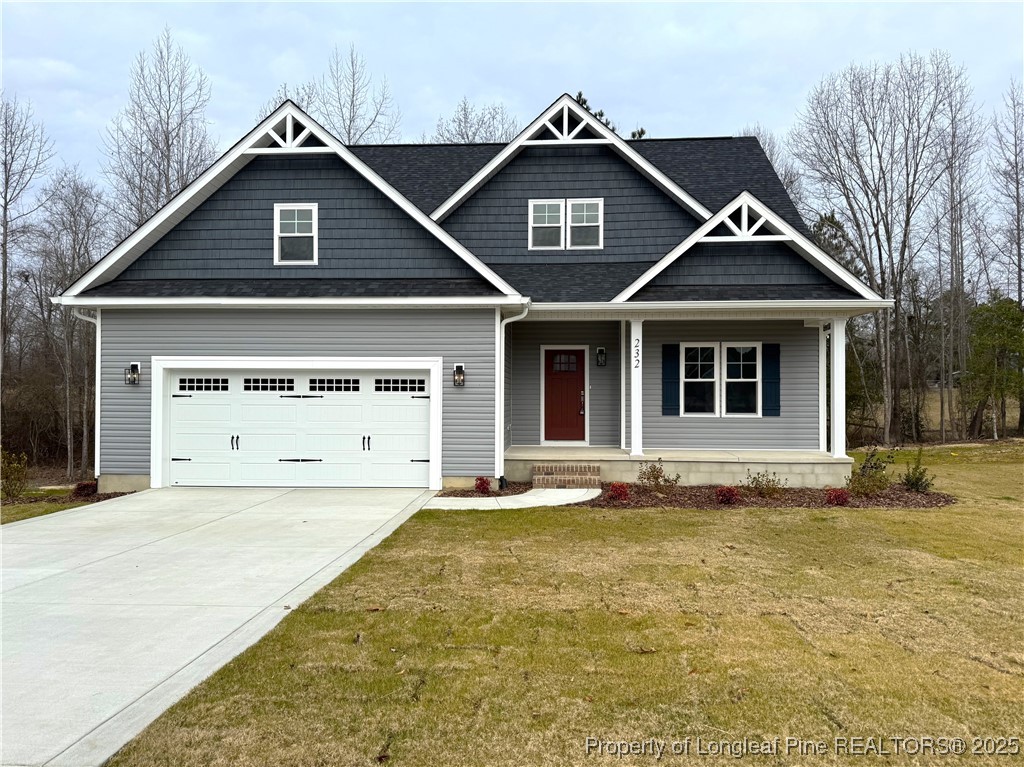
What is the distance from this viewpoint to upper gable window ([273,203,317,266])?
12203mm

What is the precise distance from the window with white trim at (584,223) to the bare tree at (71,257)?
1858 centimetres

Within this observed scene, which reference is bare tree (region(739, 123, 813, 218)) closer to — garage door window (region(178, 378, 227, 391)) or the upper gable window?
A: the upper gable window

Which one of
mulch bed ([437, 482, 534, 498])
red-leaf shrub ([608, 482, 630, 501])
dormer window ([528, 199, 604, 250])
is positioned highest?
dormer window ([528, 199, 604, 250])

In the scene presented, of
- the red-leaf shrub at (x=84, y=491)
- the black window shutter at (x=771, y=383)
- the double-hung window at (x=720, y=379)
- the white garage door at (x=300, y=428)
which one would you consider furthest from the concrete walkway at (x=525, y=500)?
the red-leaf shrub at (x=84, y=491)

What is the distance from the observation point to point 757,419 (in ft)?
42.5

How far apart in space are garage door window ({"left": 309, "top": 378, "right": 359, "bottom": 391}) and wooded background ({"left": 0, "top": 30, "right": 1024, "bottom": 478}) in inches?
599

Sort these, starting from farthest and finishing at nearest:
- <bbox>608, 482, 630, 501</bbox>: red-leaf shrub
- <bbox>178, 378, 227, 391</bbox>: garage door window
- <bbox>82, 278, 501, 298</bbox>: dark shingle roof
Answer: <bbox>178, 378, 227, 391</bbox>: garage door window
<bbox>82, 278, 501, 298</bbox>: dark shingle roof
<bbox>608, 482, 630, 501</bbox>: red-leaf shrub

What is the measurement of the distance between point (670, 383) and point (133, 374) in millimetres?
10143

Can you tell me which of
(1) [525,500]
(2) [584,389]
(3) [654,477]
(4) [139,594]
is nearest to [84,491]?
(4) [139,594]

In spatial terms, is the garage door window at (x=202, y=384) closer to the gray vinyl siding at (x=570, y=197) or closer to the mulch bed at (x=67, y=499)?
the mulch bed at (x=67, y=499)

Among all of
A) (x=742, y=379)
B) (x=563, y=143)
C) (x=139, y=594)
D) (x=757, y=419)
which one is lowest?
(x=139, y=594)

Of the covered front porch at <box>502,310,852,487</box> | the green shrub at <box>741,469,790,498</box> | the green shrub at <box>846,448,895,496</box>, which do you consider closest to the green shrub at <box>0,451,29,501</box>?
the covered front porch at <box>502,310,852,487</box>

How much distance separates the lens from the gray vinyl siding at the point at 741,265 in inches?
497

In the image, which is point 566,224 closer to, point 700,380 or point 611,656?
point 700,380
